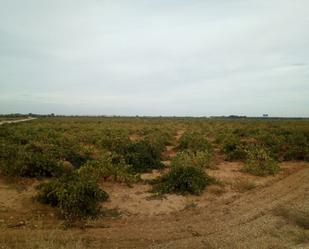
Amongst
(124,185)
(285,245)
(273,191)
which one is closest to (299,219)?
(285,245)

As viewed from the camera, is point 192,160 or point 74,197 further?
point 192,160

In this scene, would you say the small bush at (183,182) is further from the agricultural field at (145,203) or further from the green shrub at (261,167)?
the green shrub at (261,167)

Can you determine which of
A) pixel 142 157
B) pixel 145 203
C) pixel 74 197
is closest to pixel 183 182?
pixel 145 203

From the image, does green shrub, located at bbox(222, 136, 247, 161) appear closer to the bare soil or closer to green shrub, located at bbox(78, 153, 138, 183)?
the bare soil

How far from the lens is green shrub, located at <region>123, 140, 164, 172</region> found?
548 inches

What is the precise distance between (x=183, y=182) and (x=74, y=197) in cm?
394

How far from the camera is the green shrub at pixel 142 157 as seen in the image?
13.9m

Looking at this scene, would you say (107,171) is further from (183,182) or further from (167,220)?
A: (167,220)

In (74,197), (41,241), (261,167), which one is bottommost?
(41,241)

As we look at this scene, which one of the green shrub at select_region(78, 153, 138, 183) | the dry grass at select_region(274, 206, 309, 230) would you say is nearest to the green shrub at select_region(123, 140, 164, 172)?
the green shrub at select_region(78, 153, 138, 183)

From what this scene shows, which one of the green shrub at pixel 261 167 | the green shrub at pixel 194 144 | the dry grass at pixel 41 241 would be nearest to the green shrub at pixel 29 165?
the dry grass at pixel 41 241

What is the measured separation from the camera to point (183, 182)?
10445 mm

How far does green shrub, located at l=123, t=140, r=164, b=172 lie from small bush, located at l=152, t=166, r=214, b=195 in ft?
8.41

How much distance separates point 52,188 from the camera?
8.65 meters
